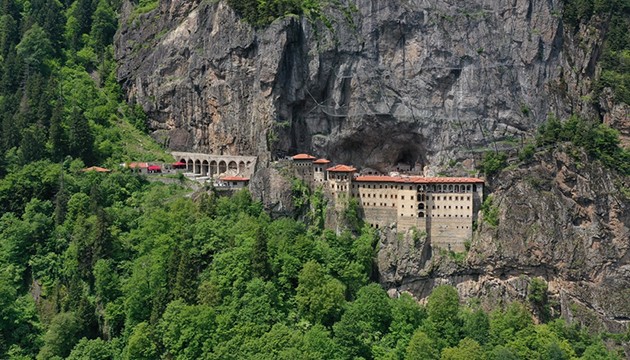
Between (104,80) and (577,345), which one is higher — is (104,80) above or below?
above

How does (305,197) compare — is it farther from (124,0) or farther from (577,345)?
(124,0)

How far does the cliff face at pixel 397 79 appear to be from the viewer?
81625mm

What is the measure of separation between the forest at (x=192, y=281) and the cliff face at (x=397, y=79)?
4.26 m

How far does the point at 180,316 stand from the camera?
212ft

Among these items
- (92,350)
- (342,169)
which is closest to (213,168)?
(342,169)

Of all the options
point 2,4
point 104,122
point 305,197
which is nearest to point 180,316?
point 305,197

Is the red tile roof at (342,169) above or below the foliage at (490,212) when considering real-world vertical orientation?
above

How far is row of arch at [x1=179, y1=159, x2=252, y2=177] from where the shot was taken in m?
83.4

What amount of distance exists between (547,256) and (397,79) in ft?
74.5

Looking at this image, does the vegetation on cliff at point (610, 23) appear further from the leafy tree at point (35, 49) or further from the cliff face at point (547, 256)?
the leafy tree at point (35, 49)

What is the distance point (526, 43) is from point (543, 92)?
17.2ft

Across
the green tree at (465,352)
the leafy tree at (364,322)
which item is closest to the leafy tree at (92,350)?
the leafy tree at (364,322)

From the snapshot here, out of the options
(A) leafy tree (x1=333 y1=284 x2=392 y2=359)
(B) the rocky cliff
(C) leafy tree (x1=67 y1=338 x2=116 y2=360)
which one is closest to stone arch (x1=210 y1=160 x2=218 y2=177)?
(B) the rocky cliff

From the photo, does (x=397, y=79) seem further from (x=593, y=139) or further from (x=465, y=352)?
(x=465, y=352)
